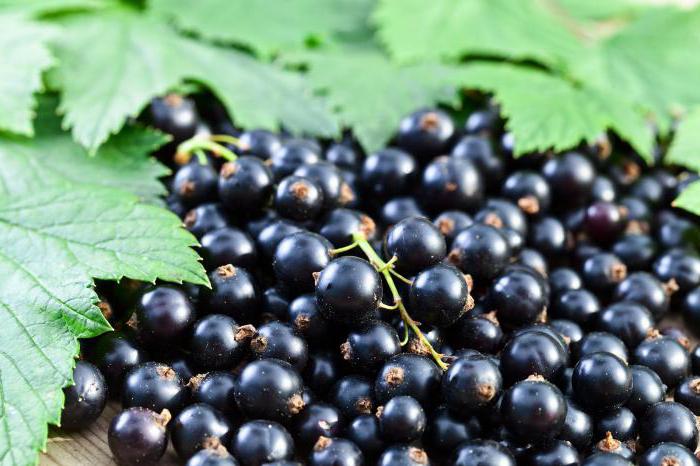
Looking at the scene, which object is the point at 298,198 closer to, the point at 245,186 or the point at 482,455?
the point at 245,186

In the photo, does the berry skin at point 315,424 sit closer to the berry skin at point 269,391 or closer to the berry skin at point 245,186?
the berry skin at point 269,391

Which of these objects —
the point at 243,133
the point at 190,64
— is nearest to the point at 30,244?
the point at 243,133

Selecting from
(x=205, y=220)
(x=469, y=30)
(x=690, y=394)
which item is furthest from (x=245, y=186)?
(x=469, y=30)


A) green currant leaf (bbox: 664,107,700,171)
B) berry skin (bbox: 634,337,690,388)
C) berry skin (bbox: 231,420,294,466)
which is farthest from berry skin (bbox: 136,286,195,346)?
green currant leaf (bbox: 664,107,700,171)

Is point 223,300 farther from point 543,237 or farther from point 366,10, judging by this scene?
point 366,10

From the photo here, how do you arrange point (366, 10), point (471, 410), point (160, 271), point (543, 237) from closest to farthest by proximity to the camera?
point (471, 410)
point (160, 271)
point (543, 237)
point (366, 10)

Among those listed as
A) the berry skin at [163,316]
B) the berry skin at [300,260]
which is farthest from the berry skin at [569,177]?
the berry skin at [163,316]
